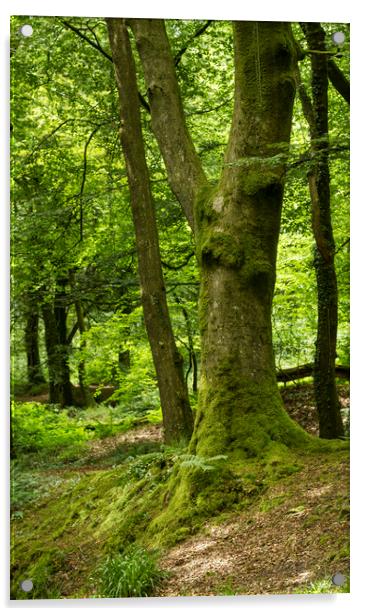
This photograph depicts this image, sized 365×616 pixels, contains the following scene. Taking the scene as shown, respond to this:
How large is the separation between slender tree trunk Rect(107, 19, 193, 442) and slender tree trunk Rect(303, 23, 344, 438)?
1.13m

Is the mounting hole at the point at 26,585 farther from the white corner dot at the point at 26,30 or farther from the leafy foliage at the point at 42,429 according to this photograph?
the white corner dot at the point at 26,30

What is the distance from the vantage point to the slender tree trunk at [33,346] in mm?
4556

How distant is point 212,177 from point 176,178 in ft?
1.12

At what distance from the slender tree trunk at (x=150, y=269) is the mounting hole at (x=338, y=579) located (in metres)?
1.65

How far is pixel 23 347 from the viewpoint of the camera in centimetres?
439

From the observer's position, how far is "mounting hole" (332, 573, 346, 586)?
3.80 m

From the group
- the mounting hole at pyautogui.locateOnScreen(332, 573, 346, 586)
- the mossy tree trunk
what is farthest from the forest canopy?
the mounting hole at pyautogui.locateOnScreen(332, 573, 346, 586)

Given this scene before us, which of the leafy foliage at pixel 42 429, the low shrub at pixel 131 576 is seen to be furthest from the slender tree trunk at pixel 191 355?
the low shrub at pixel 131 576

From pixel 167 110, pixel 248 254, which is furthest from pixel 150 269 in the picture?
pixel 167 110

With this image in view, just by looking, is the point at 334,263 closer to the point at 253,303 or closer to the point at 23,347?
the point at 253,303

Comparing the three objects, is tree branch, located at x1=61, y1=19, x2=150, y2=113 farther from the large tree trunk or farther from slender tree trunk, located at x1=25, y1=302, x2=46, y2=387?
slender tree trunk, located at x1=25, y1=302, x2=46, y2=387

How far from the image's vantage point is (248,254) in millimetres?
4391

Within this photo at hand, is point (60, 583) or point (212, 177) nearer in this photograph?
point (60, 583)
